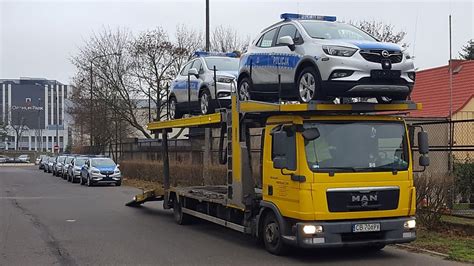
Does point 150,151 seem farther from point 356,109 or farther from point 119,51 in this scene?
point 356,109

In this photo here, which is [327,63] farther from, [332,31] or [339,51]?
[332,31]

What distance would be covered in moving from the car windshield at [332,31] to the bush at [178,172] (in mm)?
6986

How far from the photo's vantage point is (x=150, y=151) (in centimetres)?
3675

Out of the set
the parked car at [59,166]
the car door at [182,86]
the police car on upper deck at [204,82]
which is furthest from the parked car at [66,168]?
the police car on upper deck at [204,82]

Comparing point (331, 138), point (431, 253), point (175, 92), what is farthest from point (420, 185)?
point (175, 92)

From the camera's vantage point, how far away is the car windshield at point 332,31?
1002 centimetres

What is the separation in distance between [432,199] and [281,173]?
14.2 ft

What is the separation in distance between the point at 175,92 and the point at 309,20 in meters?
6.11

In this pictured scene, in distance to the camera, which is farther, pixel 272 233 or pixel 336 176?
pixel 272 233

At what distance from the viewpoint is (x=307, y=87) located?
963 centimetres

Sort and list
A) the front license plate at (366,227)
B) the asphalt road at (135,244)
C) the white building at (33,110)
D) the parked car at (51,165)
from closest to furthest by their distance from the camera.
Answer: the front license plate at (366,227)
the asphalt road at (135,244)
the parked car at (51,165)
the white building at (33,110)

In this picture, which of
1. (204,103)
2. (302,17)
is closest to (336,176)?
(302,17)

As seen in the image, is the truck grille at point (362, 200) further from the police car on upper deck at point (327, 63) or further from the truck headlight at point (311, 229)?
the police car on upper deck at point (327, 63)

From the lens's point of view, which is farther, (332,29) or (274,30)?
(274,30)
